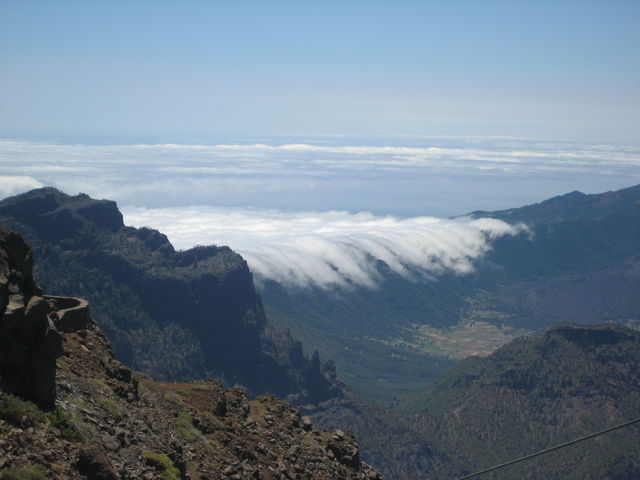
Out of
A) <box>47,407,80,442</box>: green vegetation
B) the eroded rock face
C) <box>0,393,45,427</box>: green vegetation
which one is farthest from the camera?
the eroded rock face

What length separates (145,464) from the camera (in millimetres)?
31578

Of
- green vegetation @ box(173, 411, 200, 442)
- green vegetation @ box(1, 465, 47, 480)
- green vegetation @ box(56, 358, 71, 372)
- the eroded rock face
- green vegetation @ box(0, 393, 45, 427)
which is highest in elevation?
the eroded rock face

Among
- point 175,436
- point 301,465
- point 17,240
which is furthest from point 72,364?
point 301,465

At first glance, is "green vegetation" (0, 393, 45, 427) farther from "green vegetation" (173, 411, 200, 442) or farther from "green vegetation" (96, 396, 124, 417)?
"green vegetation" (173, 411, 200, 442)

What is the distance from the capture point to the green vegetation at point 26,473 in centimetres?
2321

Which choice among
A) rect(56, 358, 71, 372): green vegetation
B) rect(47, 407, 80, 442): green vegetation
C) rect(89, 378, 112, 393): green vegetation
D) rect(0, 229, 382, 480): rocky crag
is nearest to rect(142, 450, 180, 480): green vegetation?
rect(0, 229, 382, 480): rocky crag

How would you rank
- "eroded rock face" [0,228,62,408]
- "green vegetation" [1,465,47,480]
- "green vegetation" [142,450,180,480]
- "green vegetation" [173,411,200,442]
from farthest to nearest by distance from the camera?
"green vegetation" [173,411,200,442] < "green vegetation" [142,450,180,480] < "eroded rock face" [0,228,62,408] < "green vegetation" [1,465,47,480]

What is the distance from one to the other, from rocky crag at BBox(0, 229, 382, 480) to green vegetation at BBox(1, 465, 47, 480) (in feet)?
0.13

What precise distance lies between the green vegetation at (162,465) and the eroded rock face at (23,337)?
4.88m

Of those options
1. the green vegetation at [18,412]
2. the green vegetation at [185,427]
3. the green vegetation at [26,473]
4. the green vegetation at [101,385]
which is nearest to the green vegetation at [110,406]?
the green vegetation at [101,385]

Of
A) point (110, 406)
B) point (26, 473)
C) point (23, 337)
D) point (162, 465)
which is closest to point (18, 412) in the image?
point (23, 337)

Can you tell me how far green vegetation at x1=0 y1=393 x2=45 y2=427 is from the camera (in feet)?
88.1

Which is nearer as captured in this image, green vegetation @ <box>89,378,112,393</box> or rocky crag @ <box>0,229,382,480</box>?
rocky crag @ <box>0,229,382,480</box>

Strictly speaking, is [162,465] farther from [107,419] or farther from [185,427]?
[185,427]
